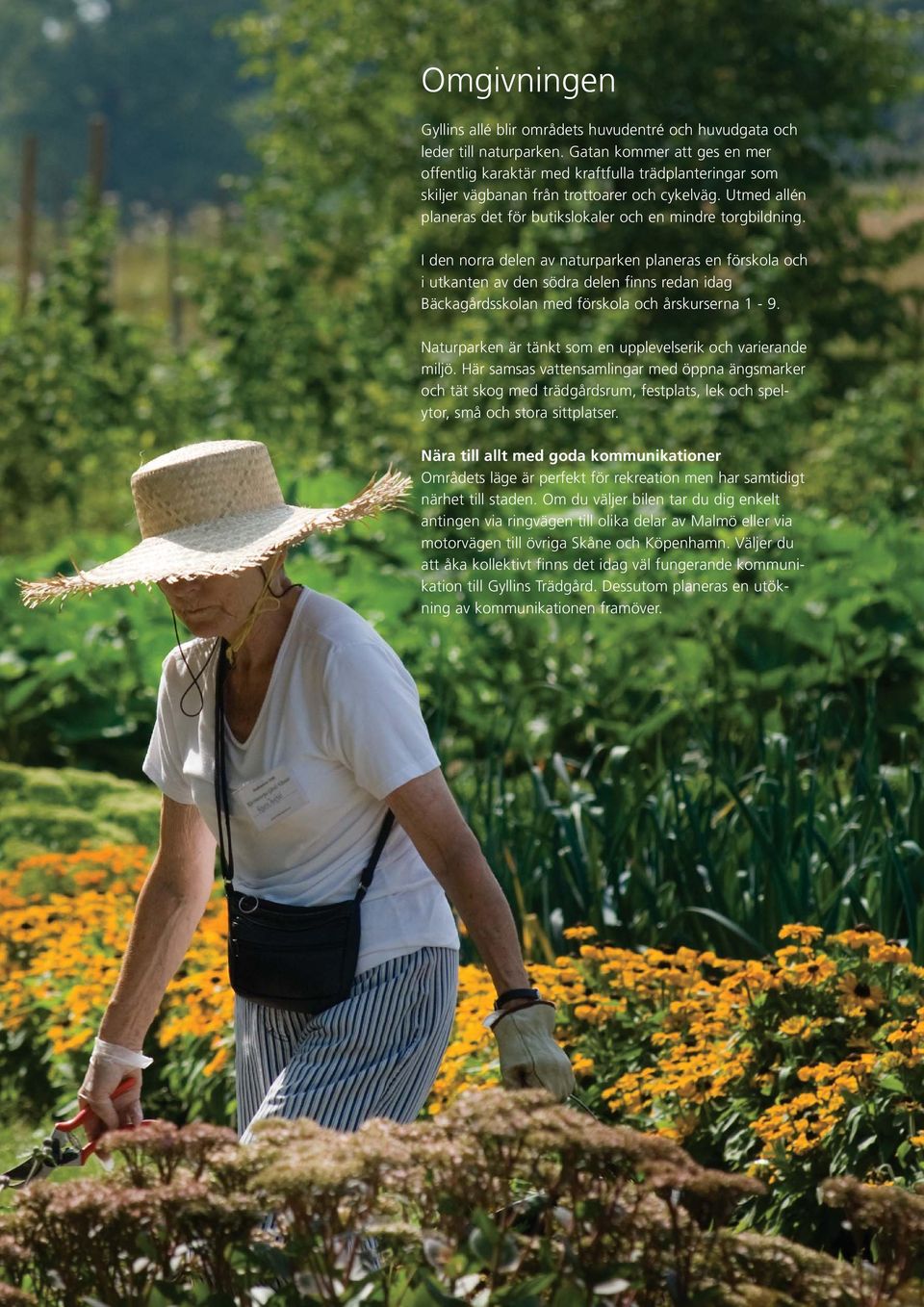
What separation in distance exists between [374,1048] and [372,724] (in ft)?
1.59

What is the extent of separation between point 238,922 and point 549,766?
2.82 meters

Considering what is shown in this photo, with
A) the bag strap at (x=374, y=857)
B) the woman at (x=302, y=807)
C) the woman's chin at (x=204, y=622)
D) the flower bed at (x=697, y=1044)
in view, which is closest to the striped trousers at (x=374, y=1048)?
the woman at (x=302, y=807)

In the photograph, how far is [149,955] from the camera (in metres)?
2.84

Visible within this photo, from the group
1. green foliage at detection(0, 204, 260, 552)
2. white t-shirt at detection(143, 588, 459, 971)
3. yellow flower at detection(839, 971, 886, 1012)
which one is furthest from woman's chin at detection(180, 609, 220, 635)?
green foliage at detection(0, 204, 260, 552)

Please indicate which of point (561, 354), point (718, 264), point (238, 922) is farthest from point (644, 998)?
point (718, 264)

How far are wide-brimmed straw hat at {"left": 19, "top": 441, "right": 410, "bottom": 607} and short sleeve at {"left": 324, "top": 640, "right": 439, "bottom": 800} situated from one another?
0.20m

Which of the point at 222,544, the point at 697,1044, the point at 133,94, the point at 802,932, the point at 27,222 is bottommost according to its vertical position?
the point at 697,1044

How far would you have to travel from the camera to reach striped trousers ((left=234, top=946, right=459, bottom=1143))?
99.7 inches

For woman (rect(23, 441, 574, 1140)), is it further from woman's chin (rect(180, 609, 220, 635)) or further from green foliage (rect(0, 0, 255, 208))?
green foliage (rect(0, 0, 255, 208))

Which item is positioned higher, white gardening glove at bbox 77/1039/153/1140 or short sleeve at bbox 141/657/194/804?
short sleeve at bbox 141/657/194/804

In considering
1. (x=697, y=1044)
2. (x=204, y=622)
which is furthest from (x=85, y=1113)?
(x=697, y=1044)

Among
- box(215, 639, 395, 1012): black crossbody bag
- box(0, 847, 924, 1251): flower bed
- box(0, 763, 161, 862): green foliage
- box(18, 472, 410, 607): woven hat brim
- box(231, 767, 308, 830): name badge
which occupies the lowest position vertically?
box(0, 847, 924, 1251): flower bed

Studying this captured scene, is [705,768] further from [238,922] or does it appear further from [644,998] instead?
[238,922]

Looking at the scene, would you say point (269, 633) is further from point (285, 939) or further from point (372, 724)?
point (285, 939)
